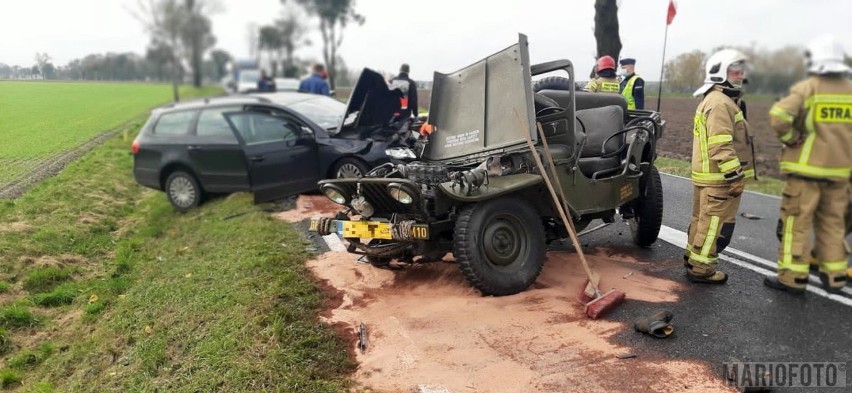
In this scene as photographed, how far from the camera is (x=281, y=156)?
7.99 m

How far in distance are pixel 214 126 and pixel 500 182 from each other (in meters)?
5.70

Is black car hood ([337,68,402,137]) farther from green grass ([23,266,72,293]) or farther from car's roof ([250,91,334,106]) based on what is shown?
green grass ([23,266,72,293])

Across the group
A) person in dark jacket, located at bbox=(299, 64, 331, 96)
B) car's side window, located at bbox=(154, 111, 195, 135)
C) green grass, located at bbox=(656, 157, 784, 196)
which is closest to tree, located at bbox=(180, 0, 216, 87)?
person in dark jacket, located at bbox=(299, 64, 331, 96)

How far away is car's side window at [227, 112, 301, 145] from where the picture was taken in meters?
8.14

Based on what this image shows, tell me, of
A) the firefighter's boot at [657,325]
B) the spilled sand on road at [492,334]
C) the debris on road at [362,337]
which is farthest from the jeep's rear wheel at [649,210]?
the debris on road at [362,337]

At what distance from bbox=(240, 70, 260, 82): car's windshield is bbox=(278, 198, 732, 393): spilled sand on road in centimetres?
218

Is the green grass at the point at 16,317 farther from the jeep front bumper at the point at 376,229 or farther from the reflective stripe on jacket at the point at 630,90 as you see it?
the reflective stripe on jacket at the point at 630,90

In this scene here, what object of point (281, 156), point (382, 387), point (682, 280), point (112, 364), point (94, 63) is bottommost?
point (112, 364)

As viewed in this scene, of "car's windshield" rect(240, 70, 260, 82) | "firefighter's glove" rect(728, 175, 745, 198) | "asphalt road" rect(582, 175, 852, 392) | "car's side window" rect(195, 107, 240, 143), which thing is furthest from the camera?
"car's side window" rect(195, 107, 240, 143)

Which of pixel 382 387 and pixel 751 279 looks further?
pixel 751 279

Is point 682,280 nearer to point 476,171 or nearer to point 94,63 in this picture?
point 476,171

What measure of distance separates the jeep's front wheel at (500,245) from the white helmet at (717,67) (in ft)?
5.30

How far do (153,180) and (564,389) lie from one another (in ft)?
26.3

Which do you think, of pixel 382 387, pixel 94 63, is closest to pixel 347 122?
pixel 94 63
